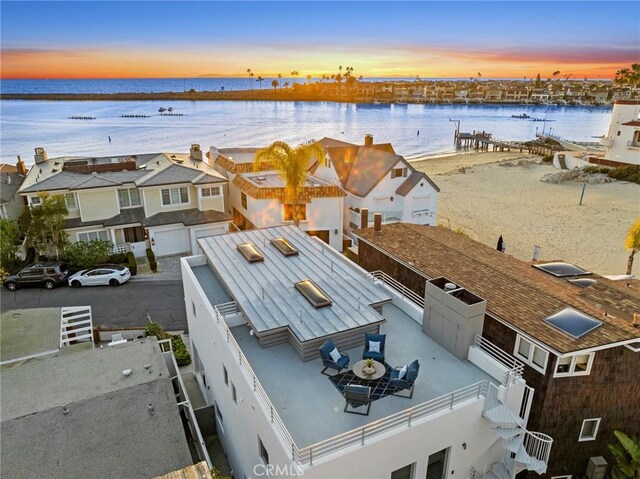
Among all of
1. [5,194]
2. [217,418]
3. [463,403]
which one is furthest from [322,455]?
[5,194]

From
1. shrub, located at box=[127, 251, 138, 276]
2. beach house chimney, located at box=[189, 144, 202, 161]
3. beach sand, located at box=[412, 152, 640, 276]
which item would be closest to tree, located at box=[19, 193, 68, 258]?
shrub, located at box=[127, 251, 138, 276]

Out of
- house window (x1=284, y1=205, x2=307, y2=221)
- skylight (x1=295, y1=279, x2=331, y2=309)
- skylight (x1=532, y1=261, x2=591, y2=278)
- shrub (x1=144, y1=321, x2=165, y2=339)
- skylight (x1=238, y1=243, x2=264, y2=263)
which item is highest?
skylight (x1=238, y1=243, x2=264, y2=263)

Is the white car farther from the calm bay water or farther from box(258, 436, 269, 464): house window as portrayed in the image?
the calm bay water

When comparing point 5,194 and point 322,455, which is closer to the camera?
point 322,455

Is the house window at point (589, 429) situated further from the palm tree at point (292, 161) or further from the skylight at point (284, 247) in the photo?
the palm tree at point (292, 161)

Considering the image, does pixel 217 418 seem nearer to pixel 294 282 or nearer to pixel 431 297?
pixel 294 282

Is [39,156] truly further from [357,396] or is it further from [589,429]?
[589,429]
